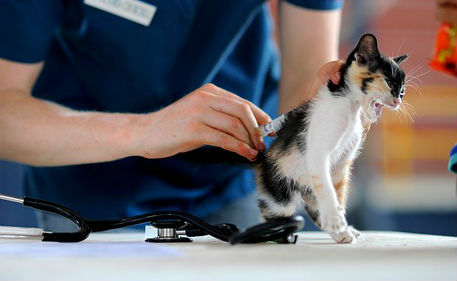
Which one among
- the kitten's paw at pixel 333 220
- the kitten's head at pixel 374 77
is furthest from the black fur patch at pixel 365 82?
the kitten's paw at pixel 333 220

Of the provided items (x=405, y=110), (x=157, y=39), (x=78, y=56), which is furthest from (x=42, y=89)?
(x=405, y=110)

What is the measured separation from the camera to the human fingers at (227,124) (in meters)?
0.54

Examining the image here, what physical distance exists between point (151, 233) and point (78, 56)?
410 millimetres

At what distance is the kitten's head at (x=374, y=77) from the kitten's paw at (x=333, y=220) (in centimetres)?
9

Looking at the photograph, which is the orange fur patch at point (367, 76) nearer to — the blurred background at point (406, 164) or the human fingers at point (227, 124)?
the human fingers at point (227, 124)

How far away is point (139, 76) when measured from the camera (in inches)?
32.2

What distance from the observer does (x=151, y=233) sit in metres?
0.54

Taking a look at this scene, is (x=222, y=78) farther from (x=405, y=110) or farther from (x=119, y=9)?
(x=405, y=110)

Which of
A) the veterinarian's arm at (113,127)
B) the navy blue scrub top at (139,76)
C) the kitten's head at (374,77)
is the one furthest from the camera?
the navy blue scrub top at (139,76)

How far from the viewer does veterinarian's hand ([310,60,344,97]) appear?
481 millimetres

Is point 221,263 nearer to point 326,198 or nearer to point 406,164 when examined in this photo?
point 326,198

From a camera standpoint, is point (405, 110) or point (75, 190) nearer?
point (405, 110)

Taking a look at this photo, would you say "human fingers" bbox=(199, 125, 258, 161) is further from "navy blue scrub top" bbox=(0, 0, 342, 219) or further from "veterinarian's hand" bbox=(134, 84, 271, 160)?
"navy blue scrub top" bbox=(0, 0, 342, 219)

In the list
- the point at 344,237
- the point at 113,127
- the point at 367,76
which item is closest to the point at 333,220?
the point at 344,237
